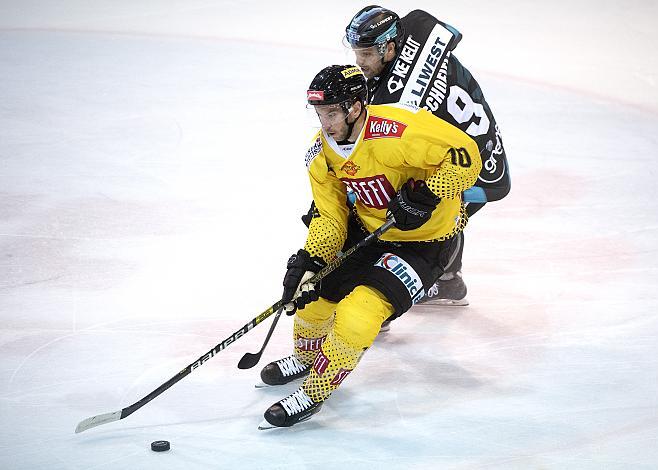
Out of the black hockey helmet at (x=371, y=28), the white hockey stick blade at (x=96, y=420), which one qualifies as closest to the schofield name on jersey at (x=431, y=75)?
the black hockey helmet at (x=371, y=28)

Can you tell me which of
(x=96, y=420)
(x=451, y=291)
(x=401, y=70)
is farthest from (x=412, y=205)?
(x=96, y=420)

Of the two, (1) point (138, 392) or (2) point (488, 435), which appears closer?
(2) point (488, 435)

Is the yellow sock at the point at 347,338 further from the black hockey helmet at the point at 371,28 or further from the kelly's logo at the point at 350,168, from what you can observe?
the black hockey helmet at the point at 371,28

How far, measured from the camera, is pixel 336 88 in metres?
3.05

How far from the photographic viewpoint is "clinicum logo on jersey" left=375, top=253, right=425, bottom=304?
3.18 meters

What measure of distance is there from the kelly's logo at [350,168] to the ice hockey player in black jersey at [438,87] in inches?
22.8

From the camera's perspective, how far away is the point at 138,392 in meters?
3.28

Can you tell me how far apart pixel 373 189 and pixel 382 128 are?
0.66 feet

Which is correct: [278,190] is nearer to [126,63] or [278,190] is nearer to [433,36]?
[433,36]

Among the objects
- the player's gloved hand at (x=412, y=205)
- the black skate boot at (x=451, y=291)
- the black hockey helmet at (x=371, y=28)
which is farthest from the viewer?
the black skate boot at (x=451, y=291)

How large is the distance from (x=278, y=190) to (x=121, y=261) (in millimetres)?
1073

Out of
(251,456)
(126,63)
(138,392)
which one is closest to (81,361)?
(138,392)

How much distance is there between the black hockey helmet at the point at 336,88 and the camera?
3045mm

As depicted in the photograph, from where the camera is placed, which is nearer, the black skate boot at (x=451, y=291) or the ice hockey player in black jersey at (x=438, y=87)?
the ice hockey player in black jersey at (x=438, y=87)
